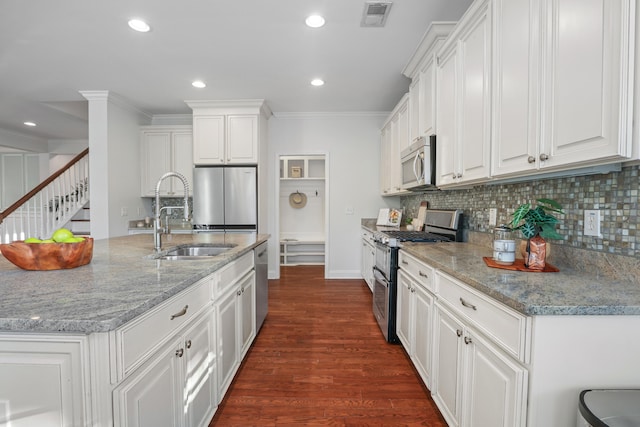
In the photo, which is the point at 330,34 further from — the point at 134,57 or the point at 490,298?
the point at 490,298

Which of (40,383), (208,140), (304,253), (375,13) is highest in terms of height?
(375,13)

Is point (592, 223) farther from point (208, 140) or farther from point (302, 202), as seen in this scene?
point (302, 202)

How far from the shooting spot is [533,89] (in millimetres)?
1315

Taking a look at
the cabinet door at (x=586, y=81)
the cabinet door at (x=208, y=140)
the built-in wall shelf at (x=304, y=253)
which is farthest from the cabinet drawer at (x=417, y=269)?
the built-in wall shelf at (x=304, y=253)

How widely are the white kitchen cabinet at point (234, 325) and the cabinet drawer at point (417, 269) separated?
3.89 feet

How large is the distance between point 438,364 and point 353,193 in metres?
3.37

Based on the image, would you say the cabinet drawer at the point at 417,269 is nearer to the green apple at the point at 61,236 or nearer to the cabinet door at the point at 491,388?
the cabinet door at the point at 491,388

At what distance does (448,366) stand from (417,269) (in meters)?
0.63

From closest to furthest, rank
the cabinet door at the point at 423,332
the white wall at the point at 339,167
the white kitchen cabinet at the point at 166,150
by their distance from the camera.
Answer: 1. the cabinet door at the point at 423,332
2. the white kitchen cabinet at the point at 166,150
3. the white wall at the point at 339,167

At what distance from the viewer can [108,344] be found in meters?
0.83

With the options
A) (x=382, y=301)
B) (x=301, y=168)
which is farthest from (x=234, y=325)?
(x=301, y=168)

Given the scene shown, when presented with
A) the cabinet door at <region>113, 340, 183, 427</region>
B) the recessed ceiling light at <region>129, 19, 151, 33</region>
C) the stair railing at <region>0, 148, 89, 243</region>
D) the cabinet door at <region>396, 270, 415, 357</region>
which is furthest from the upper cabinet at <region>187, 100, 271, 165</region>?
the cabinet door at <region>113, 340, 183, 427</region>

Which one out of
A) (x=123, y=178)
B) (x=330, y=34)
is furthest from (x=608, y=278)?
(x=123, y=178)

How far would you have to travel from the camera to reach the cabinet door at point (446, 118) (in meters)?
2.10
